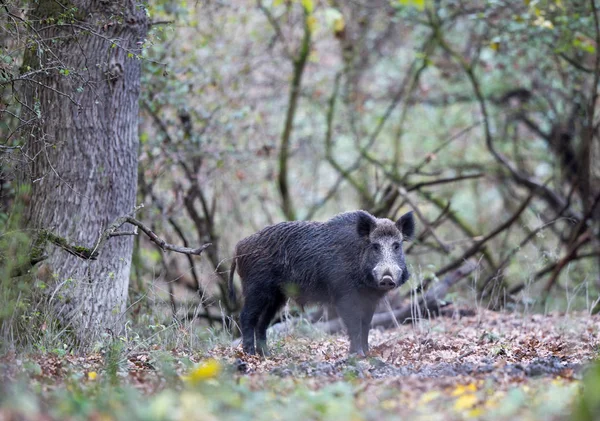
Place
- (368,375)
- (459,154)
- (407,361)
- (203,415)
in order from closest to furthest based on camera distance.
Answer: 1. (203,415)
2. (368,375)
3. (407,361)
4. (459,154)

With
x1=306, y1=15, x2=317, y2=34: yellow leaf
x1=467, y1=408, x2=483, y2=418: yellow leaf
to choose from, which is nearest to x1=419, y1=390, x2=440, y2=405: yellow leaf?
x1=467, y1=408, x2=483, y2=418: yellow leaf

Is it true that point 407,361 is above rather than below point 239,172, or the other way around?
below

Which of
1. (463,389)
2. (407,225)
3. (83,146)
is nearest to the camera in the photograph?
(463,389)

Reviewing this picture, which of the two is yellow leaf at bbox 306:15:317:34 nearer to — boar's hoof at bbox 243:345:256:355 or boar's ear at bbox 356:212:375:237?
boar's ear at bbox 356:212:375:237

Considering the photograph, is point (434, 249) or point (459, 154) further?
point (459, 154)

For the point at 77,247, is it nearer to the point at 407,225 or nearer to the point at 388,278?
the point at 388,278

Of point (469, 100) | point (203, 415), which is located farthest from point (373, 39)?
point (203, 415)

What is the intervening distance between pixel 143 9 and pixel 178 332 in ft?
10.5

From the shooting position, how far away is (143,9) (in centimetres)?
731

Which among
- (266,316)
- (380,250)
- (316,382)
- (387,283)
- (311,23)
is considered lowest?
(266,316)

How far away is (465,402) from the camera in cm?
414

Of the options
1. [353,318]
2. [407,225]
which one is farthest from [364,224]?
[353,318]

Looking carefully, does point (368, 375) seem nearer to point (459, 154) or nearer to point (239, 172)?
point (239, 172)

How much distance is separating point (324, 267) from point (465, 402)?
3710mm
